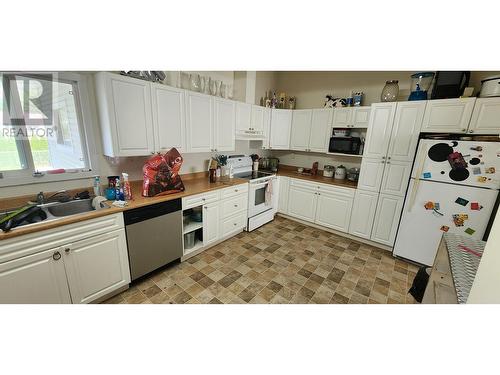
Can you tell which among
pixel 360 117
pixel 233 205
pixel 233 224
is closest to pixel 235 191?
pixel 233 205

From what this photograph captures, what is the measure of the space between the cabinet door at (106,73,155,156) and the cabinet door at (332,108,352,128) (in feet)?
8.63

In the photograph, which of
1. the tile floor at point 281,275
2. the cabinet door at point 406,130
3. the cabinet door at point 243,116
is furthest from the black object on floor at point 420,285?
the cabinet door at point 243,116

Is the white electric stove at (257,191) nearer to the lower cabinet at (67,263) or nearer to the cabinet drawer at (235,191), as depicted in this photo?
the cabinet drawer at (235,191)

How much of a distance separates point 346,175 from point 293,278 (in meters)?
2.01

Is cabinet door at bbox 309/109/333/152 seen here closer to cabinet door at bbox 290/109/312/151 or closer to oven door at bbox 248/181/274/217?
cabinet door at bbox 290/109/312/151

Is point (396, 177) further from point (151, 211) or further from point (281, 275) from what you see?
point (151, 211)

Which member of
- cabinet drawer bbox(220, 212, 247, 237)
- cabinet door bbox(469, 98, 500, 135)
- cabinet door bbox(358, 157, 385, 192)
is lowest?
cabinet drawer bbox(220, 212, 247, 237)

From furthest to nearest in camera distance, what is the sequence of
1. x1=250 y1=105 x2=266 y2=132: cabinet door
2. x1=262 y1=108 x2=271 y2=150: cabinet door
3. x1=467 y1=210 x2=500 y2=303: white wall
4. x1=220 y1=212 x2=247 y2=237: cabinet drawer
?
x1=262 y1=108 x2=271 y2=150: cabinet door
x1=250 y1=105 x2=266 y2=132: cabinet door
x1=220 y1=212 x2=247 y2=237: cabinet drawer
x1=467 y1=210 x2=500 y2=303: white wall

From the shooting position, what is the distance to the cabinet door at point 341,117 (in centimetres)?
311

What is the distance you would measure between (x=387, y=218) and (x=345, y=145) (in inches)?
47.1

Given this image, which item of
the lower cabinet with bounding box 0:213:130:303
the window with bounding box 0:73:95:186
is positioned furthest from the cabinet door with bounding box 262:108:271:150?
the lower cabinet with bounding box 0:213:130:303

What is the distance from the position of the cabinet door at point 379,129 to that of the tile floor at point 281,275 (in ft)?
4.46

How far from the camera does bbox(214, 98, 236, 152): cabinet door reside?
9.02 ft
